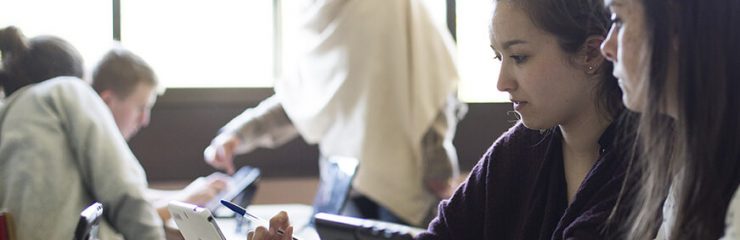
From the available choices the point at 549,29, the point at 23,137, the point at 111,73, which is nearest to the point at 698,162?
the point at 549,29

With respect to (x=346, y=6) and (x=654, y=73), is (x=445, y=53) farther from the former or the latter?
(x=654, y=73)

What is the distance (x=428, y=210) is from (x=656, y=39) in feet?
6.21

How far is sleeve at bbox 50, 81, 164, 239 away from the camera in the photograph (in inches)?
74.4

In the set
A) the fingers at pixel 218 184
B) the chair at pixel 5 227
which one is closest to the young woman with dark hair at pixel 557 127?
the chair at pixel 5 227

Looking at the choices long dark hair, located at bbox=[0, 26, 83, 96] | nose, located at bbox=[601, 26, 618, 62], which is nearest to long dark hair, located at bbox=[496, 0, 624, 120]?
nose, located at bbox=[601, 26, 618, 62]

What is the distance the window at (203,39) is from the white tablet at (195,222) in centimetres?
217

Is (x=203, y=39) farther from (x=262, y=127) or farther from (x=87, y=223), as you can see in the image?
(x=87, y=223)

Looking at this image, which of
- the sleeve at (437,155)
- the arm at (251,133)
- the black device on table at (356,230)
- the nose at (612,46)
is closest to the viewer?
the nose at (612,46)

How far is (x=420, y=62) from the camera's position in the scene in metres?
2.87

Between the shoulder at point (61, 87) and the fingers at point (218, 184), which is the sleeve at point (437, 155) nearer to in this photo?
the fingers at point (218, 184)

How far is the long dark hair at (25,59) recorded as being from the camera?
2027mm

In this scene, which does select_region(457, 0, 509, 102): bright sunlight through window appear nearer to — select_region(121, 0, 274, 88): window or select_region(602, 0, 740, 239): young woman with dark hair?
select_region(121, 0, 274, 88): window

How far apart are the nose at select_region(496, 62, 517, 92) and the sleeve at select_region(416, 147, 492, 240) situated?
153 mm

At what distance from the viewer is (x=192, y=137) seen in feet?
11.9
